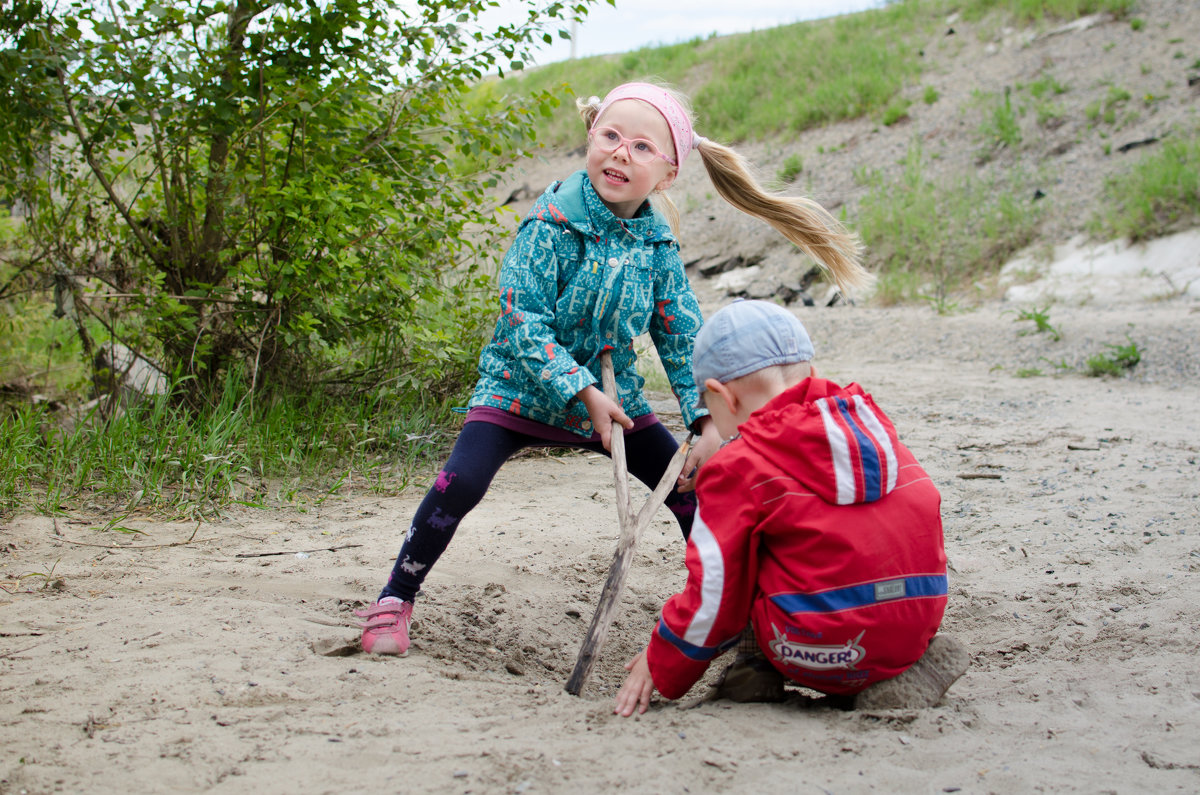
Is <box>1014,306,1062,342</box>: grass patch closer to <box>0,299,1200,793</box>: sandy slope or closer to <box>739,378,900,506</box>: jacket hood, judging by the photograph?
<box>0,299,1200,793</box>: sandy slope

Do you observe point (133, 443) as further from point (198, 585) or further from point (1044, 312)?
point (1044, 312)

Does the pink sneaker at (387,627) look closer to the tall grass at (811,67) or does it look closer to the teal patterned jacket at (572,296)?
the teal patterned jacket at (572,296)

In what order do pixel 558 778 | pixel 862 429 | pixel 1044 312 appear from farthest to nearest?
pixel 1044 312, pixel 862 429, pixel 558 778

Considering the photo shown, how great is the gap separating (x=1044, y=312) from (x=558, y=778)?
24.8ft

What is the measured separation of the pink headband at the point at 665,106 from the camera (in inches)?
104

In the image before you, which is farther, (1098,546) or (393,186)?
(393,186)

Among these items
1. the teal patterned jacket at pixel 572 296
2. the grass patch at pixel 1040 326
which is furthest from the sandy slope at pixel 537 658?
the grass patch at pixel 1040 326

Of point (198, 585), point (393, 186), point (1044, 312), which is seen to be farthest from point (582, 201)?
point (1044, 312)


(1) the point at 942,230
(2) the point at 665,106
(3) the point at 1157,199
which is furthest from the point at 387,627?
(1) the point at 942,230

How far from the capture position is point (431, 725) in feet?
6.27

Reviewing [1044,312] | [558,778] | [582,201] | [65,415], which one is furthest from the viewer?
[1044,312]

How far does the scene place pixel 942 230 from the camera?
11.0 m

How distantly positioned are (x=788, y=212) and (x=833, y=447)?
49.9 inches

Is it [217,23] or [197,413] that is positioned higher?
[217,23]
